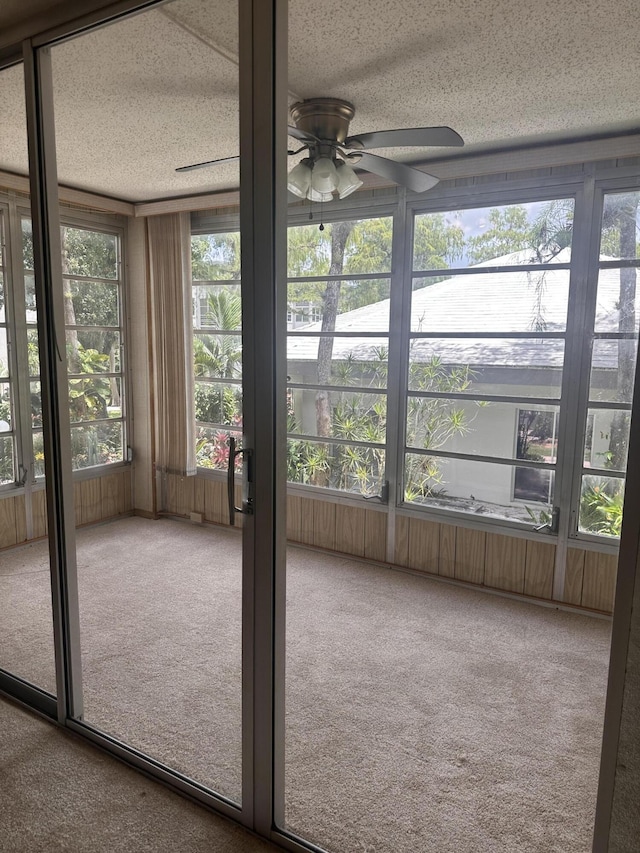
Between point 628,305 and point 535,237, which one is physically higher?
point 535,237

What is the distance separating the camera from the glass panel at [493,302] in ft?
11.0

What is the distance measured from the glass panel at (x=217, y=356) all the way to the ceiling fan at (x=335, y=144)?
2.05m

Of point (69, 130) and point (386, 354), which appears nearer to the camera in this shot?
point (69, 130)

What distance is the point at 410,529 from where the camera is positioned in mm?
3963

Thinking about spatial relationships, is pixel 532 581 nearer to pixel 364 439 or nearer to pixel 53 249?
pixel 364 439

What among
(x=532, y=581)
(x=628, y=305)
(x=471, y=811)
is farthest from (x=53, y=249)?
(x=532, y=581)

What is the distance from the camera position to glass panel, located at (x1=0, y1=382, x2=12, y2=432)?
4078 mm

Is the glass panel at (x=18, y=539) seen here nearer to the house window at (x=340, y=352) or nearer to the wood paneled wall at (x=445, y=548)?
the wood paneled wall at (x=445, y=548)

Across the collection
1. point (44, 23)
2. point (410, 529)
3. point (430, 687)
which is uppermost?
point (44, 23)

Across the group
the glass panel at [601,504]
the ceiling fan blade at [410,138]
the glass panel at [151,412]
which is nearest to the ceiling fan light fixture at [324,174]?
the ceiling fan blade at [410,138]

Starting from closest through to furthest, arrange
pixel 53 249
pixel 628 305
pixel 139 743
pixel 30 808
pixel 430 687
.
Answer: pixel 30 808 → pixel 53 249 → pixel 139 743 → pixel 430 687 → pixel 628 305

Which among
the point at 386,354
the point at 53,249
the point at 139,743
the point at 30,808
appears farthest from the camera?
the point at 386,354

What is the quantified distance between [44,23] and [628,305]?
2849mm

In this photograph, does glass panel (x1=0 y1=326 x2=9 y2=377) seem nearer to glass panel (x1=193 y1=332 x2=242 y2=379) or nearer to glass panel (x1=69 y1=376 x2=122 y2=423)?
glass panel (x1=69 y1=376 x2=122 y2=423)
